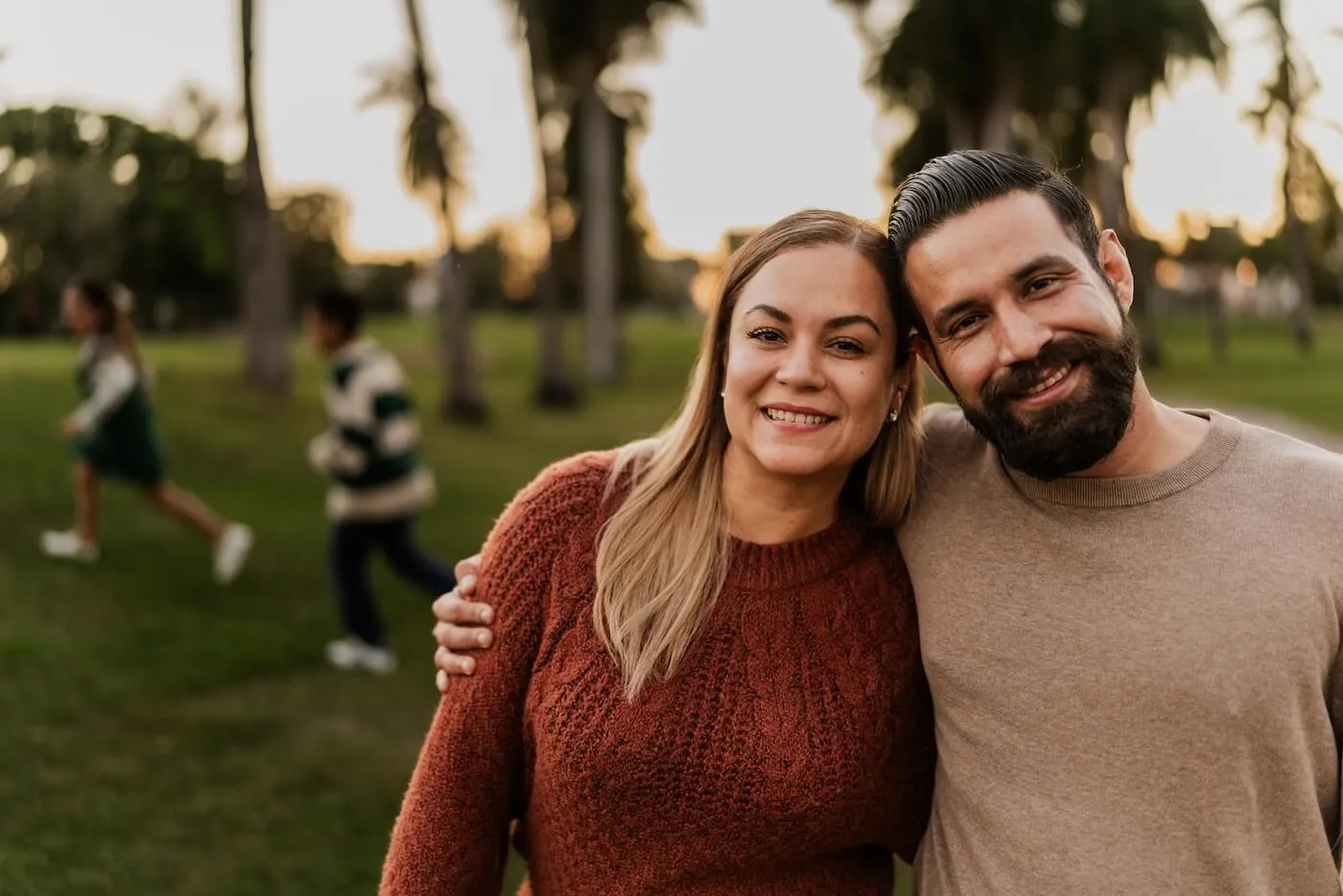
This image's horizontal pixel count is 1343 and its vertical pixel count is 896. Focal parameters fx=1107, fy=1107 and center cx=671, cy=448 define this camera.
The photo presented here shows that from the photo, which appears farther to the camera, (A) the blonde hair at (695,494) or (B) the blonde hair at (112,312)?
(B) the blonde hair at (112,312)

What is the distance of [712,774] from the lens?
204 cm

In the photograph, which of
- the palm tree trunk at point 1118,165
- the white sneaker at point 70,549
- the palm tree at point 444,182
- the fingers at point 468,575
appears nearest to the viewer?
the fingers at point 468,575

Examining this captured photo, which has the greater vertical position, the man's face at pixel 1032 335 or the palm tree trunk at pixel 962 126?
the palm tree trunk at pixel 962 126

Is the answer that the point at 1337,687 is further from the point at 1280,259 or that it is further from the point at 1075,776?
the point at 1280,259

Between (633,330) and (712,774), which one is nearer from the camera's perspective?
(712,774)

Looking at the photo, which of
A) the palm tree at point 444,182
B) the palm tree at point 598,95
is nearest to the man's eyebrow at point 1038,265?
the palm tree at point 444,182

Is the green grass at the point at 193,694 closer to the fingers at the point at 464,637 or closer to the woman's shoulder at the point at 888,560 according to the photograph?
the fingers at the point at 464,637

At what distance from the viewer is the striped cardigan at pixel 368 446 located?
21.9 ft

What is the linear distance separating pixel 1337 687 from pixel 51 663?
641cm

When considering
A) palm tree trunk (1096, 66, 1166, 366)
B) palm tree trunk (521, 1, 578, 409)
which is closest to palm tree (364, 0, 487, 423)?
palm tree trunk (521, 1, 578, 409)

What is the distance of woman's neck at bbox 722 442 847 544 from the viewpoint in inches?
88.9

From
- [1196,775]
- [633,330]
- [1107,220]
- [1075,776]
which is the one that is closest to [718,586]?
[1075,776]

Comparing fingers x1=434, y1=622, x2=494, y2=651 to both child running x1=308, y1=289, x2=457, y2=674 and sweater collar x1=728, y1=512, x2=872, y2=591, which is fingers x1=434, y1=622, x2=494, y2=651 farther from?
child running x1=308, y1=289, x2=457, y2=674

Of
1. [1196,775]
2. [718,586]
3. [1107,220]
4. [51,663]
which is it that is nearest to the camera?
[1196,775]
